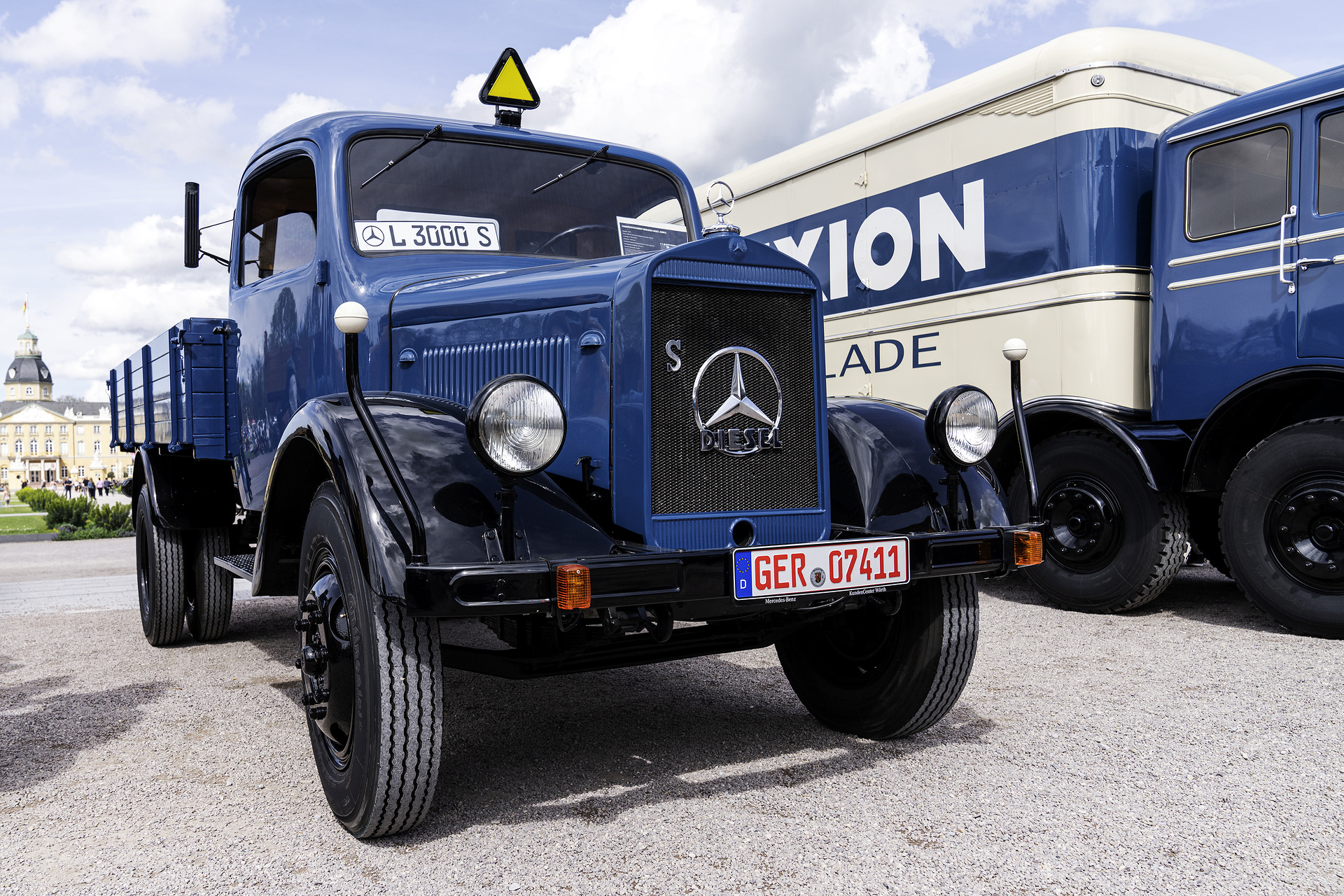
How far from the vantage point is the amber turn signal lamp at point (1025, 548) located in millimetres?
3113

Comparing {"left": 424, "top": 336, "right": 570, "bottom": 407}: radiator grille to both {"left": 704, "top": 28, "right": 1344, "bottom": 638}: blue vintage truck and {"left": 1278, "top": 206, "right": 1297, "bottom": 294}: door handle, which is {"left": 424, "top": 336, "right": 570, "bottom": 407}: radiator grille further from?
{"left": 1278, "top": 206, "right": 1297, "bottom": 294}: door handle

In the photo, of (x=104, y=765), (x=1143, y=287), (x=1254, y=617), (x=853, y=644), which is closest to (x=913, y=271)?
(x=1143, y=287)

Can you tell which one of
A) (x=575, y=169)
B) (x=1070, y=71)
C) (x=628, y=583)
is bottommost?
(x=628, y=583)

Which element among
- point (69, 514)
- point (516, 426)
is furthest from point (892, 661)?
point (69, 514)

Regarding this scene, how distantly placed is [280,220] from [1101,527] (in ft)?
15.5

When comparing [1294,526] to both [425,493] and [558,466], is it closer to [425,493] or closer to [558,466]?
[558,466]

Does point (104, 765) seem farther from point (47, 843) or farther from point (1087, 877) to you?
point (1087, 877)

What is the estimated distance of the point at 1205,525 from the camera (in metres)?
6.04

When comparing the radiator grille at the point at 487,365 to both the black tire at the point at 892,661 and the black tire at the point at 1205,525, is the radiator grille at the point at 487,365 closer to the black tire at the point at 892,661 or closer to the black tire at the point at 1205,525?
the black tire at the point at 892,661

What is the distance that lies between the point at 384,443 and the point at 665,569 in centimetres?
80

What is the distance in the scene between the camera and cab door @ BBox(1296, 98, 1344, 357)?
495 cm

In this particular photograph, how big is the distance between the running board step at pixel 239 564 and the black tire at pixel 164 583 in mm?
787

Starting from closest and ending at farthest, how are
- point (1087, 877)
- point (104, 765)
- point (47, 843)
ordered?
point (1087, 877) < point (47, 843) < point (104, 765)

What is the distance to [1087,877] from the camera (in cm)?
238
